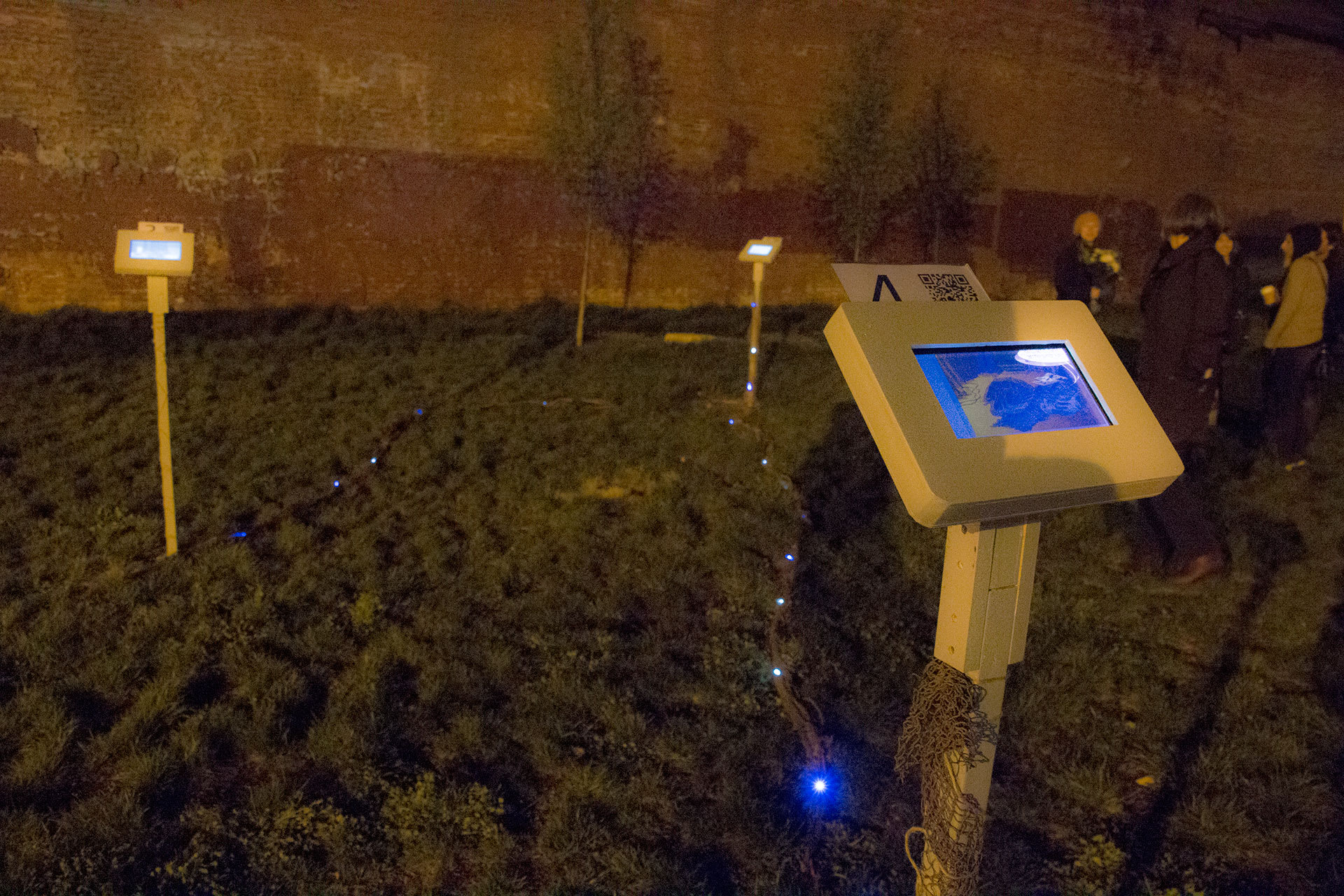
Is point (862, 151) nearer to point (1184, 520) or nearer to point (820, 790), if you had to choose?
point (1184, 520)

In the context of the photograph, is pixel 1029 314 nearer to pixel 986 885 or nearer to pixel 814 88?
pixel 986 885

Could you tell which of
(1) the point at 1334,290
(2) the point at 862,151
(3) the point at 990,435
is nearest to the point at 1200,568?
(1) the point at 1334,290

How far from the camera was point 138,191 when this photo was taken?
36.7 ft

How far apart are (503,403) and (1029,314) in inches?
228

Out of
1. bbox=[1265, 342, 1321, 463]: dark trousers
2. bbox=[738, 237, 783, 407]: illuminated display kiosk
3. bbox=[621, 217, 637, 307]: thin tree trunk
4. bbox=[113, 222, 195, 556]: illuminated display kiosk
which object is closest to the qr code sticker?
bbox=[113, 222, 195, 556]: illuminated display kiosk

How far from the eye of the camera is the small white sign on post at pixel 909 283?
2363 mm

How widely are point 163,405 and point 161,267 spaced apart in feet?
2.64

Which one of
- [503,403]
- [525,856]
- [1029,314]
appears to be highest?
[1029,314]

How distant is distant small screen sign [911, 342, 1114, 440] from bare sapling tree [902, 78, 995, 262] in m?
11.8

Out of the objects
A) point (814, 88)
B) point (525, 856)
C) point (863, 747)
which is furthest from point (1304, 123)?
point (525, 856)

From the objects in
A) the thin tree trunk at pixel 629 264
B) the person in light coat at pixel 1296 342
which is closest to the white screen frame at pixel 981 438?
the person in light coat at pixel 1296 342

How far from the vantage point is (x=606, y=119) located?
9734mm

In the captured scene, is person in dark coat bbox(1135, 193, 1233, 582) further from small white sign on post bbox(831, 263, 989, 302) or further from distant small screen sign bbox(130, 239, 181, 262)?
distant small screen sign bbox(130, 239, 181, 262)

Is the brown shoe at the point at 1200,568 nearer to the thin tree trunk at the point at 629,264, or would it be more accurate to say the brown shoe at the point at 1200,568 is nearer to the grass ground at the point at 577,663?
the grass ground at the point at 577,663
